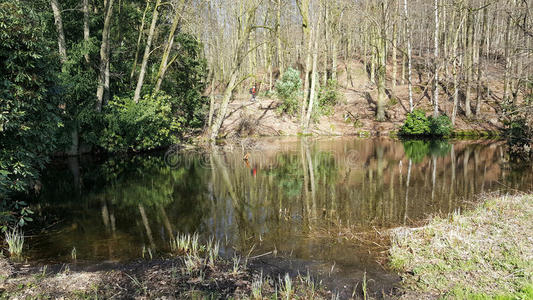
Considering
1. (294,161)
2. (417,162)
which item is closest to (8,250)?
(294,161)

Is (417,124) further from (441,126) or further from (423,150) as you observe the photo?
(423,150)

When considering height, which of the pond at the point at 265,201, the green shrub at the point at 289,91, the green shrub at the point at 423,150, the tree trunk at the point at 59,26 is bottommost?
the pond at the point at 265,201

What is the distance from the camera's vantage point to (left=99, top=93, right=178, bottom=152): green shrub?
60.8ft

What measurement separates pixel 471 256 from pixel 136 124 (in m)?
17.8

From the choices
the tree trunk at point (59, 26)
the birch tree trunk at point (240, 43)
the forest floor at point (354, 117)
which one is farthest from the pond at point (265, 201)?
the forest floor at point (354, 117)

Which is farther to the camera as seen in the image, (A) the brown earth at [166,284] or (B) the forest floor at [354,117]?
(B) the forest floor at [354,117]

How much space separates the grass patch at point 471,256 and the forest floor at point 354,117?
75.1 feet

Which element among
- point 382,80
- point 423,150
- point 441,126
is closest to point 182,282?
point 423,150

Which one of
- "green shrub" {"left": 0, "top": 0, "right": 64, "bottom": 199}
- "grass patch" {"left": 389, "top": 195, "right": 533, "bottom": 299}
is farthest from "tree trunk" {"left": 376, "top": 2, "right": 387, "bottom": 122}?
"green shrub" {"left": 0, "top": 0, "right": 64, "bottom": 199}

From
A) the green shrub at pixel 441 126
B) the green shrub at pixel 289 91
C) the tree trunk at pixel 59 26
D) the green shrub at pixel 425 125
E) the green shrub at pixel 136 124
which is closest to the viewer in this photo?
the tree trunk at pixel 59 26

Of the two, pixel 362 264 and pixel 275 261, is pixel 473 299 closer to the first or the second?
pixel 362 264

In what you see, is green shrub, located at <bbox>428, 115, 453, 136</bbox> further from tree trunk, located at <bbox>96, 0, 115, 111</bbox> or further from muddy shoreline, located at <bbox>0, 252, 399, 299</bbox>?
muddy shoreline, located at <bbox>0, 252, 399, 299</bbox>

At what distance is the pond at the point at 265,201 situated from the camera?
6402 millimetres

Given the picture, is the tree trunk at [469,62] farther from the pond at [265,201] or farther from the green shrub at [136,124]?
the green shrub at [136,124]
